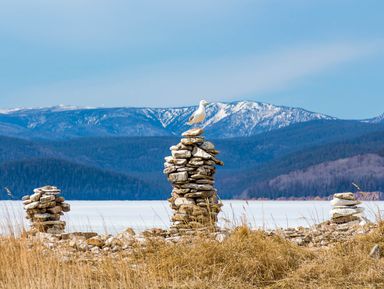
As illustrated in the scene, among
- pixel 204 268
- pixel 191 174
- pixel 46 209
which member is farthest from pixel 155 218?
pixel 204 268

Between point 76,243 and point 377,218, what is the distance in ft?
18.0

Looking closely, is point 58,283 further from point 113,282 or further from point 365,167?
point 365,167

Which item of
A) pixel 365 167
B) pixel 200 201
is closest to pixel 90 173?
pixel 365 167

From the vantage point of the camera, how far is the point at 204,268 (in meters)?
10.1

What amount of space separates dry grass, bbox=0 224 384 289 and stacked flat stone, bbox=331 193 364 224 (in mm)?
7317

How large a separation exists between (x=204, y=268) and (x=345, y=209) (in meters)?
9.24

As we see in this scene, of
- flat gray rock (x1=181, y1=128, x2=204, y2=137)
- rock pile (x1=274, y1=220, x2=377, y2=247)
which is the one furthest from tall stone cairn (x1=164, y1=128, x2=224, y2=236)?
rock pile (x1=274, y1=220, x2=377, y2=247)

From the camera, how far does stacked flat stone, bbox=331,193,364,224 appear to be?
18422mm

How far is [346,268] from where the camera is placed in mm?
10305

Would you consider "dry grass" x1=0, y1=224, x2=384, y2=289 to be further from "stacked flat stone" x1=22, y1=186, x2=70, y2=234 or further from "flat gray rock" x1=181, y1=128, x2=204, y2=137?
"stacked flat stone" x1=22, y1=186, x2=70, y2=234

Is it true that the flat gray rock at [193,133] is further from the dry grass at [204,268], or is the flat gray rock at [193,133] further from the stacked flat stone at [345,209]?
the dry grass at [204,268]

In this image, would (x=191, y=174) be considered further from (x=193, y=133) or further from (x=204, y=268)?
(x=204, y=268)

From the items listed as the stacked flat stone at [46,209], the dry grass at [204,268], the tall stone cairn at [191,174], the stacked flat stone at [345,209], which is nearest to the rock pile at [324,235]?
the stacked flat stone at [345,209]

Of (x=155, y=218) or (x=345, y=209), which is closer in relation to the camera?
(x=345, y=209)
